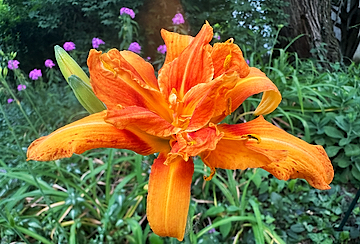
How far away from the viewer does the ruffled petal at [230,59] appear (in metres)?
0.46

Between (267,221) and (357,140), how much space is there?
79 centimetres

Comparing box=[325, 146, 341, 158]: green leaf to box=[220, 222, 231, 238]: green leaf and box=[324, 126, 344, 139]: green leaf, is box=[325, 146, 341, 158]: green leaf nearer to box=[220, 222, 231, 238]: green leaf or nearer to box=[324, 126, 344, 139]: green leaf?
box=[324, 126, 344, 139]: green leaf

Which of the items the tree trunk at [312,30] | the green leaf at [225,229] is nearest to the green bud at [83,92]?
the green leaf at [225,229]

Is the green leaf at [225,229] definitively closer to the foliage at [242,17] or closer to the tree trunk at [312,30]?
the foliage at [242,17]

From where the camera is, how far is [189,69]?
498 millimetres

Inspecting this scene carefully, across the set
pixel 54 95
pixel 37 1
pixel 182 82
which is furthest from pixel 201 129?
pixel 54 95

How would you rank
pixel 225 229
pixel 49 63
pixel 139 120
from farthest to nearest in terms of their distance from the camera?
pixel 49 63 < pixel 225 229 < pixel 139 120

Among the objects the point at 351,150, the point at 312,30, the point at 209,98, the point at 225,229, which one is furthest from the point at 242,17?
the point at 209,98

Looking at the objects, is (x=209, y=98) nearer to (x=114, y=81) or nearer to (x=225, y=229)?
(x=114, y=81)

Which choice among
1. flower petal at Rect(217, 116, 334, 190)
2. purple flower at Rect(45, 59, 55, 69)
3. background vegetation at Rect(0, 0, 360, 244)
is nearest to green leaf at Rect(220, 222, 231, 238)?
background vegetation at Rect(0, 0, 360, 244)

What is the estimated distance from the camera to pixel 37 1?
183 cm

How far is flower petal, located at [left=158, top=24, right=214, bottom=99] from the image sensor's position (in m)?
0.49

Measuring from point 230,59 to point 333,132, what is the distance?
124cm

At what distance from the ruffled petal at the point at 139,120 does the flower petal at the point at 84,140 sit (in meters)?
0.03
